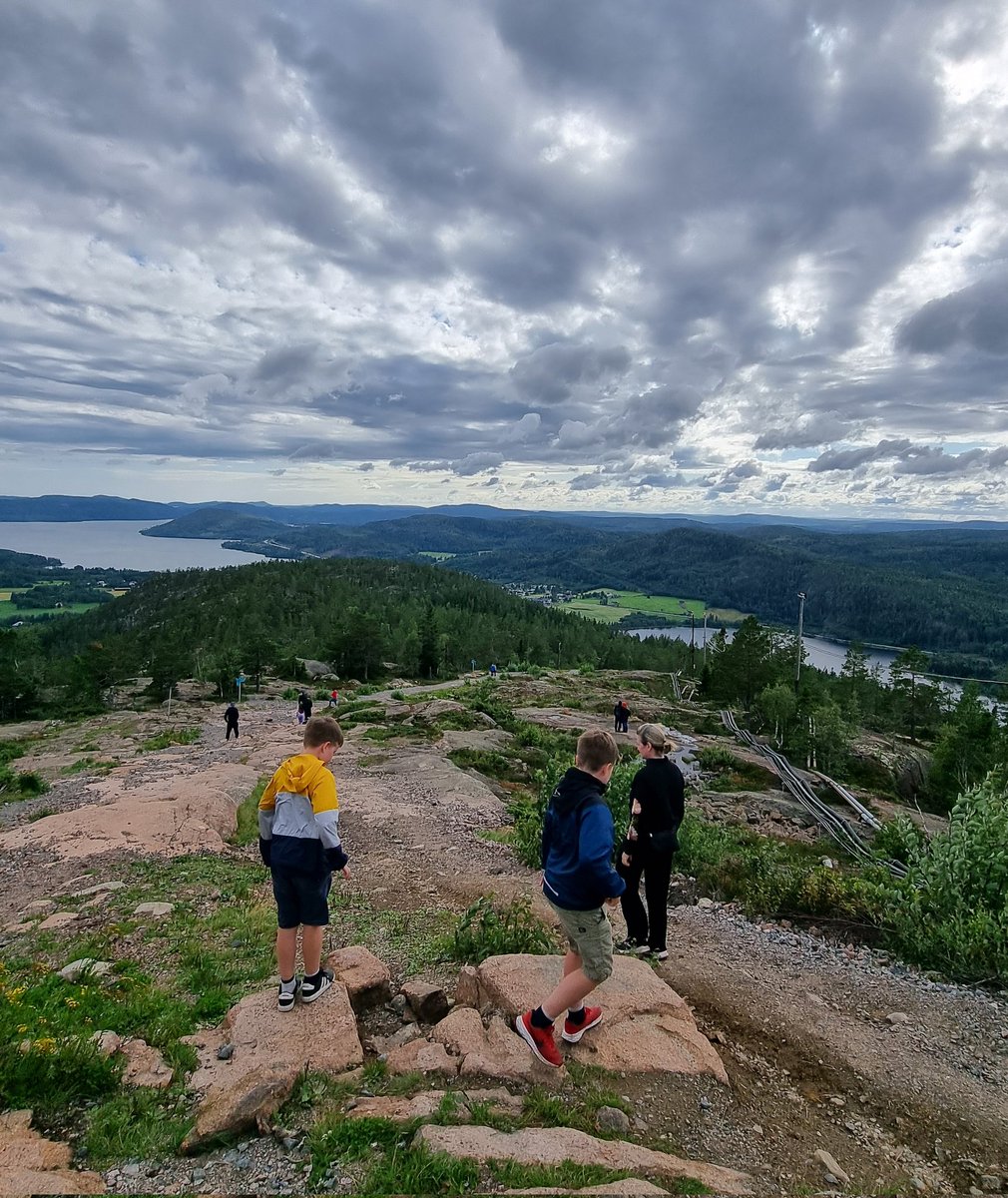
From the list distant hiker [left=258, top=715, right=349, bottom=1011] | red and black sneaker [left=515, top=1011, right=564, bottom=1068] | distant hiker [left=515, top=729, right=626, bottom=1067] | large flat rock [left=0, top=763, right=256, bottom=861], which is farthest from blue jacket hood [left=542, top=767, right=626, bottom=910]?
large flat rock [left=0, top=763, right=256, bottom=861]

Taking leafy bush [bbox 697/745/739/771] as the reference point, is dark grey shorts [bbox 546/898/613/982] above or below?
above

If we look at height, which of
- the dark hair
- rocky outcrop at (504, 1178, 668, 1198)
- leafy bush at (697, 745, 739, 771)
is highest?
the dark hair

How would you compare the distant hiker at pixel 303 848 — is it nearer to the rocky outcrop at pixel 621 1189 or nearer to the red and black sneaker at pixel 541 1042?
the red and black sneaker at pixel 541 1042

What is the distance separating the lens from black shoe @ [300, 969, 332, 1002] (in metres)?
5.23

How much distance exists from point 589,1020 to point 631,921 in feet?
7.62

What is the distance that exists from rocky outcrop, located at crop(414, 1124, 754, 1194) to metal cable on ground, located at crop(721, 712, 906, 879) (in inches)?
300

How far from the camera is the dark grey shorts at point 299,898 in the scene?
520 centimetres

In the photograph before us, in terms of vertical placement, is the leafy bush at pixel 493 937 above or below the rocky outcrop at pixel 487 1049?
below

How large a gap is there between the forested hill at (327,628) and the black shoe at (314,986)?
139 ft

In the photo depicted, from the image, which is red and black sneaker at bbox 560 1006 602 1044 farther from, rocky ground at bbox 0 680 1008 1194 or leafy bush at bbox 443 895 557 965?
leafy bush at bbox 443 895 557 965

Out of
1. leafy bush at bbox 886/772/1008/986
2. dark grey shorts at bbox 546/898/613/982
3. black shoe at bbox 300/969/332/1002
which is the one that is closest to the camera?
dark grey shorts at bbox 546/898/613/982

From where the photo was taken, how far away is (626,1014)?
5.39m

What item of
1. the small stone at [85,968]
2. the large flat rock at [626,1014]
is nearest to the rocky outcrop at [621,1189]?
the large flat rock at [626,1014]

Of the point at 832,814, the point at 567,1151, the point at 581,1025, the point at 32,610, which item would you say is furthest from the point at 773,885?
the point at 32,610
